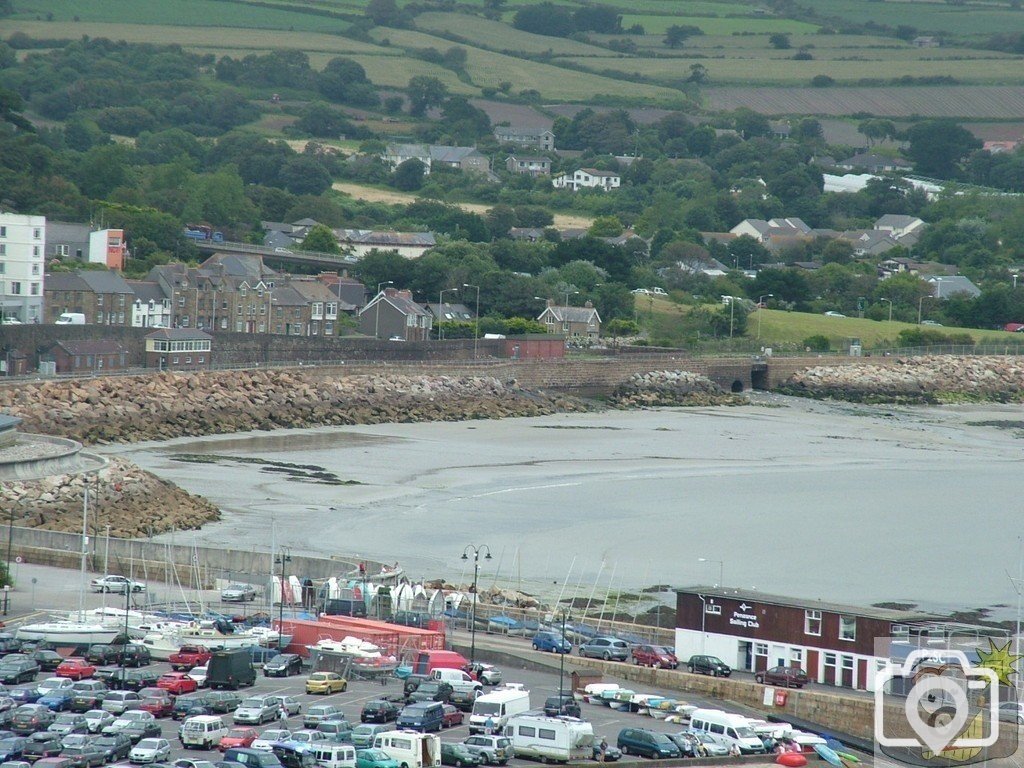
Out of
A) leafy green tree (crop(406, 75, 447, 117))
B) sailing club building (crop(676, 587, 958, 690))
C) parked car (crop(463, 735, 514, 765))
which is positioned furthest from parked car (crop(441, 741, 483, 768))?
leafy green tree (crop(406, 75, 447, 117))

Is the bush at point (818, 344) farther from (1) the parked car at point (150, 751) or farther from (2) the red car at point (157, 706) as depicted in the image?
(1) the parked car at point (150, 751)

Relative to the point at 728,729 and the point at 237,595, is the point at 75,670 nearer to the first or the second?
the point at 237,595

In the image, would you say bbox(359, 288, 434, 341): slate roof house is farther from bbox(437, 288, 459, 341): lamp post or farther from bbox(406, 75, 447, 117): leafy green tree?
bbox(406, 75, 447, 117): leafy green tree

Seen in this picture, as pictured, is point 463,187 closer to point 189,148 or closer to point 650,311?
point 189,148

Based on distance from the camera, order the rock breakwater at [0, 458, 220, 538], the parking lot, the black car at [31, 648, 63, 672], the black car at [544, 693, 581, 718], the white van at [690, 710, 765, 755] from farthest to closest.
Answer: the rock breakwater at [0, 458, 220, 538]
the black car at [31, 648, 63, 672]
the black car at [544, 693, 581, 718]
the white van at [690, 710, 765, 755]
the parking lot

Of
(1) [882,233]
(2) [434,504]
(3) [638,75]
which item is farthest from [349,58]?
(2) [434,504]

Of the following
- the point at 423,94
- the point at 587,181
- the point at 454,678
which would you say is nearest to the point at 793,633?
the point at 454,678
